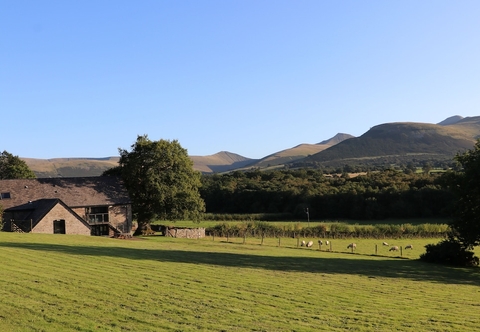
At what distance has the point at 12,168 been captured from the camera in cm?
8144

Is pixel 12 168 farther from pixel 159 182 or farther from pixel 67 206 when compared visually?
pixel 67 206

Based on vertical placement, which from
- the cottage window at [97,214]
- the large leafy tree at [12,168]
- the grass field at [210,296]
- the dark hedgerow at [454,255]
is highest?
the large leafy tree at [12,168]

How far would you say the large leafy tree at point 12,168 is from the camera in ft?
267

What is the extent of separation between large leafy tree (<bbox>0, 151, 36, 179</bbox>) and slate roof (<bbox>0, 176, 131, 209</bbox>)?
91.3 feet

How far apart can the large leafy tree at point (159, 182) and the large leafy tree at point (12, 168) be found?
2859 centimetres

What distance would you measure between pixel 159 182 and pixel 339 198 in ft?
156

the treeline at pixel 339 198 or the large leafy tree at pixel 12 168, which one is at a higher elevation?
the large leafy tree at pixel 12 168

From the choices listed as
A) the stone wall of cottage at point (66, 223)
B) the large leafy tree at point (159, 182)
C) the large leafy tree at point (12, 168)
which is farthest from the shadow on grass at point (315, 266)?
the large leafy tree at point (12, 168)

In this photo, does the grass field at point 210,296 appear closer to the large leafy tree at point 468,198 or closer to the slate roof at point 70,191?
the large leafy tree at point 468,198

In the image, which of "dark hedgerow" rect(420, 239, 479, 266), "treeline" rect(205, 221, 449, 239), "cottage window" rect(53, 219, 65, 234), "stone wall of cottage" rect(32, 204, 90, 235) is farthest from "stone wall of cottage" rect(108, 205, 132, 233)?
"dark hedgerow" rect(420, 239, 479, 266)

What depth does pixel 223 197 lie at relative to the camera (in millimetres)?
109438

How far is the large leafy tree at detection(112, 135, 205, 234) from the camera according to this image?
59.1 meters

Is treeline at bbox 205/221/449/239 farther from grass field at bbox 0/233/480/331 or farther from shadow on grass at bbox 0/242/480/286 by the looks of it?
grass field at bbox 0/233/480/331

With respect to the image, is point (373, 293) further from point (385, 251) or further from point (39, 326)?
point (385, 251)
